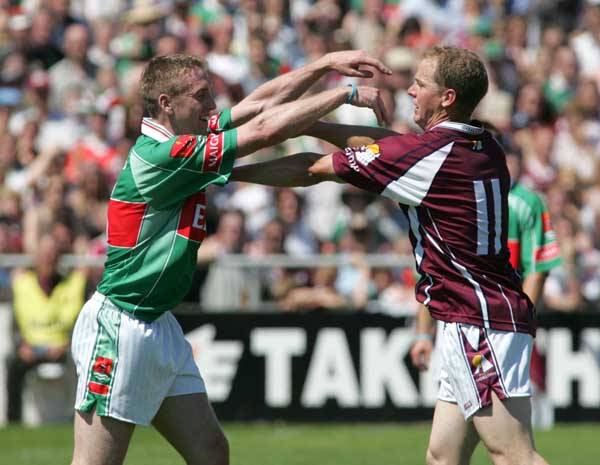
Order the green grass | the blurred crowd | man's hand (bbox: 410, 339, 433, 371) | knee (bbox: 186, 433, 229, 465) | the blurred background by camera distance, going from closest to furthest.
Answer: knee (bbox: 186, 433, 229, 465), man's hand (bbox: 410, 339, 433, 371), the green grass, the blurred background, the blurred crowd

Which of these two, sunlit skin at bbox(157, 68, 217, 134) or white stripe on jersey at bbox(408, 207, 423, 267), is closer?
white stripe on jersey at bbox(408, 207, 423, 267)

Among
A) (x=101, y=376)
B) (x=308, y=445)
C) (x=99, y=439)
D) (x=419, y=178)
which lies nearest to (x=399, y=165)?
(x=419, y=178)

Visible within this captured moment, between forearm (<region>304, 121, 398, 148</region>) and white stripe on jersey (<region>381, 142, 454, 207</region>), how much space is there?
1.54 feet

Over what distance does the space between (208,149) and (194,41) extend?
948 centimetres

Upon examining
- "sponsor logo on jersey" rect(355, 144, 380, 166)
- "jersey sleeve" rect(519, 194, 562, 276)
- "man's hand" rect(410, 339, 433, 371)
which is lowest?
"man's hand" rect(410, 339, 433, 371)

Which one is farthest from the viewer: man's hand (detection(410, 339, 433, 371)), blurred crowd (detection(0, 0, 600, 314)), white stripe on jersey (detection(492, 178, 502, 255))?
blurred crowd (detection(0, 0, 600, 314))

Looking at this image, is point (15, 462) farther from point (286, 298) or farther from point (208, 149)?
point (208, 149)

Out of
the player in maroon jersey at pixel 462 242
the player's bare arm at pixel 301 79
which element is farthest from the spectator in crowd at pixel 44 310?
the player in maroon jersey at pixel 462 242

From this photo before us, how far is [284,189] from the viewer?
12531 mm

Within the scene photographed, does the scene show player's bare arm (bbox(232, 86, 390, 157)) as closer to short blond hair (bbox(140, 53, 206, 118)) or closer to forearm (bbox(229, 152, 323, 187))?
forearm (bbox(229, 152, 323, 187))

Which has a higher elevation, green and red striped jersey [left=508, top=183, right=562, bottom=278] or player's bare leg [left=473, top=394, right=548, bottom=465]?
green and red striped jersey [left=508, top=183, right=562, bottom=278]

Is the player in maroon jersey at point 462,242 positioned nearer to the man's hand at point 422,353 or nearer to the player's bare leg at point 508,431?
the player's bare leg at point 508,431

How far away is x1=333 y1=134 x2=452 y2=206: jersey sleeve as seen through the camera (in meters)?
5.53

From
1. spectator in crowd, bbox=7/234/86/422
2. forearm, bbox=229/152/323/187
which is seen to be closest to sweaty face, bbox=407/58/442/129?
forearm, bbox=229/152/323/187
